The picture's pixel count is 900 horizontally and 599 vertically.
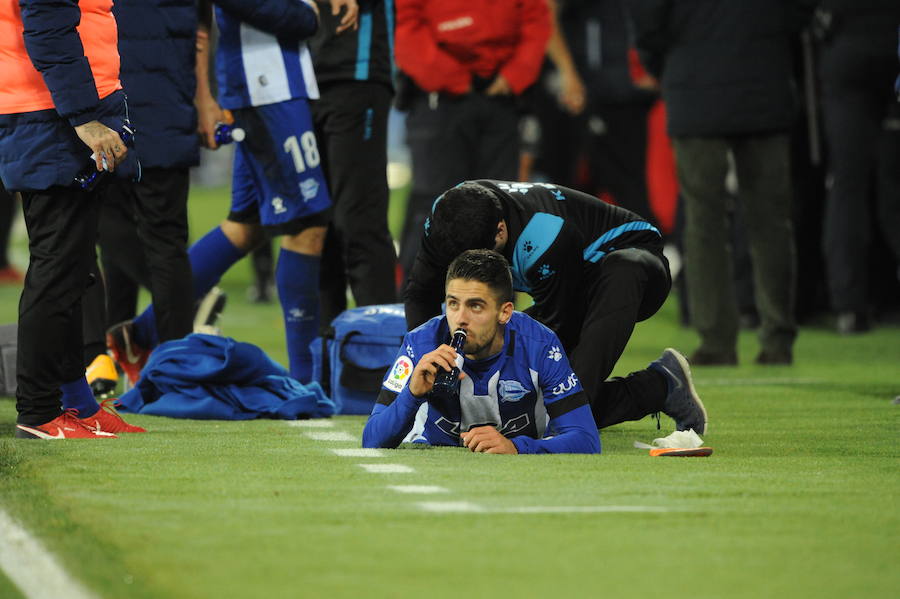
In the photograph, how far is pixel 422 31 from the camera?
8.66 meters

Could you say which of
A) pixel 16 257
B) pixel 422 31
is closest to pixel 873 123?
pixel 422 31

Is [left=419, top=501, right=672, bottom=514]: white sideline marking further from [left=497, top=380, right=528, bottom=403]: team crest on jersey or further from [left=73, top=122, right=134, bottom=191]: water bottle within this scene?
[left=73, top=122, right=134, bottom=191]: water bottle

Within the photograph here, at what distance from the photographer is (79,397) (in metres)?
5.15

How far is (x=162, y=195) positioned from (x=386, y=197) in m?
1.27

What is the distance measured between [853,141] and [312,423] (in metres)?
4.63

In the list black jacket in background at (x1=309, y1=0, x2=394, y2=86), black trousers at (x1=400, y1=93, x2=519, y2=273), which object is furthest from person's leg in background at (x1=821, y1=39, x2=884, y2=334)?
black jacket in background at (x1=309, y1=0, x2=394, y2=86)

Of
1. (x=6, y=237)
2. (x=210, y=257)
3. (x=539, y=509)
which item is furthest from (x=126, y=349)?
(x=6, y=237)

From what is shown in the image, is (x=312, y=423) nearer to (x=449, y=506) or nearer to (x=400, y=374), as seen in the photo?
(x=400, y=374)

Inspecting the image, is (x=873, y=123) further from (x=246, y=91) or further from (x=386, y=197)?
(x=246, y=91)

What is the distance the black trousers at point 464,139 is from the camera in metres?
8.62

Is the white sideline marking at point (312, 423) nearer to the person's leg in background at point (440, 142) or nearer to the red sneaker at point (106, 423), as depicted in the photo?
the red sneaker at point (106, 423)

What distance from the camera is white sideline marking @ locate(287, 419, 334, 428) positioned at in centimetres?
570

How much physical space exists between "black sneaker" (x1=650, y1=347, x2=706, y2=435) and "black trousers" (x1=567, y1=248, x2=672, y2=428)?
0.10 feet

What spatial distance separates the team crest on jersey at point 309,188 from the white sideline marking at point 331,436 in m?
1.34
